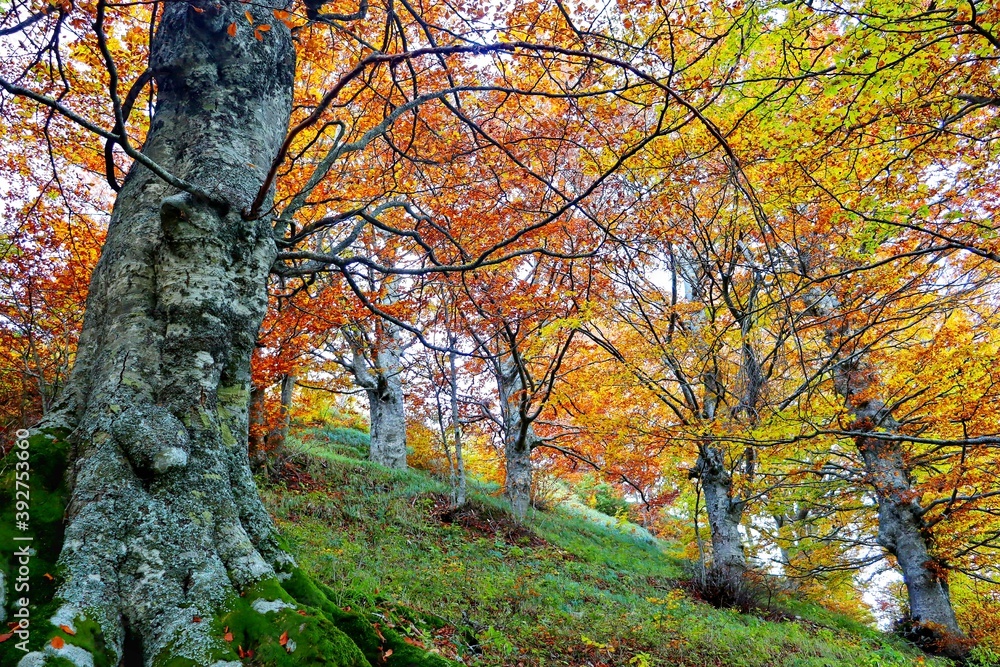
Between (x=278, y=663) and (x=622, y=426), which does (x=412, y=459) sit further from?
(x=278, y=663)

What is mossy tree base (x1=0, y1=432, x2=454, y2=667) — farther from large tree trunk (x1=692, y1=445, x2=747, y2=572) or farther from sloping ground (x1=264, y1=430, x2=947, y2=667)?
large tree trunk (x1=692, y1=445, x2=747, y2=572)

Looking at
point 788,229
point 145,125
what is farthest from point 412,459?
point 788,229

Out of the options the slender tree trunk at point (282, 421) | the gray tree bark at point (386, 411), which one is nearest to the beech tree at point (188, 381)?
the slender tree trunk at point (282, 421)

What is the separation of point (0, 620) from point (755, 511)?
16.8 meters

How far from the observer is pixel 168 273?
245 centimetres

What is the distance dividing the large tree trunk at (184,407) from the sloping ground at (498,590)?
0.95 metres

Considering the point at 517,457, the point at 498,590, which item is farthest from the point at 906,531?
the point at 498,590

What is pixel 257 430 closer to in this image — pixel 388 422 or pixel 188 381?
pixel 388 422

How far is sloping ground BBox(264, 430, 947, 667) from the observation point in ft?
14.0

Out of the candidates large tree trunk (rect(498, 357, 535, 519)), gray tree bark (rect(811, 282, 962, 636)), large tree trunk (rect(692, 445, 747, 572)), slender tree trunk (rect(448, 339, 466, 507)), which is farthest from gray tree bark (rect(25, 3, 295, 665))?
large tree trunk (rect(692, 445, 747, 572))

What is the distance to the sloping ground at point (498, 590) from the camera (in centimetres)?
428

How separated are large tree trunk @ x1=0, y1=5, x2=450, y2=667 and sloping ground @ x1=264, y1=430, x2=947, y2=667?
949 millimetres

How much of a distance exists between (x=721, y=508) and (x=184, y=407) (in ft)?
33.0

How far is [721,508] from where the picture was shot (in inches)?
390
